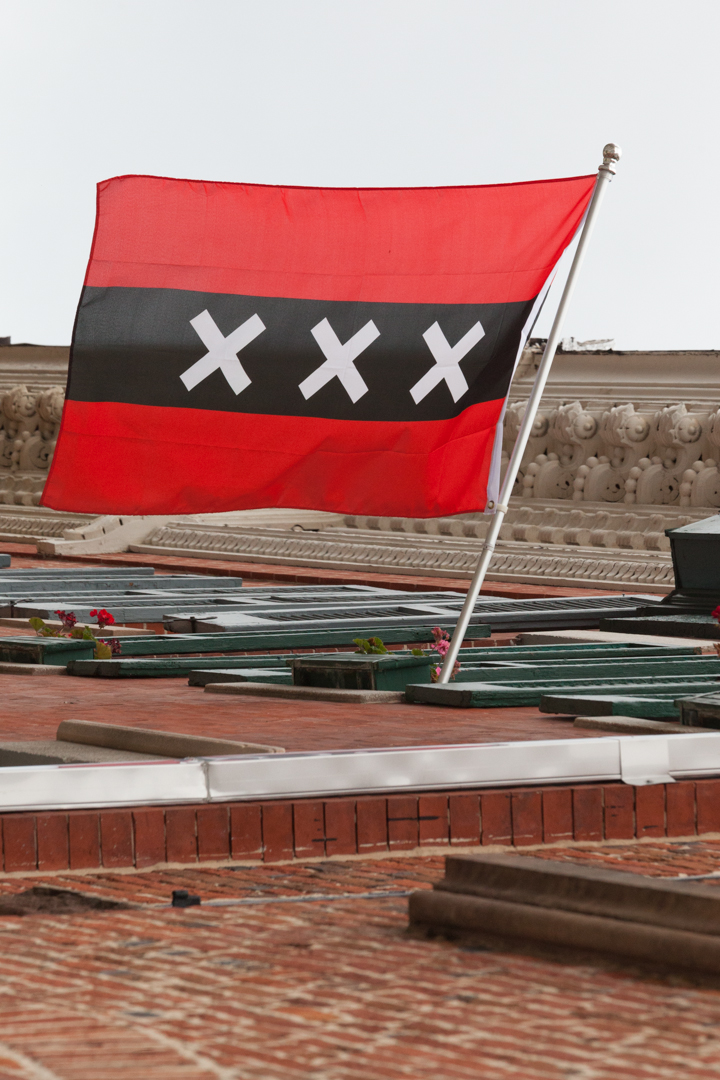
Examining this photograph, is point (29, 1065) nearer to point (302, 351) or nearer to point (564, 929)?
point (564, 929)

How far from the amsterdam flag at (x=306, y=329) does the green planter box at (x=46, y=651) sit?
291cm

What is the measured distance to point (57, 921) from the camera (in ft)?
12.5

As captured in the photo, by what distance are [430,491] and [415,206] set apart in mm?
1094

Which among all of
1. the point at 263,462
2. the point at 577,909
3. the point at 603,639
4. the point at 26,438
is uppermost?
the point at 26,438

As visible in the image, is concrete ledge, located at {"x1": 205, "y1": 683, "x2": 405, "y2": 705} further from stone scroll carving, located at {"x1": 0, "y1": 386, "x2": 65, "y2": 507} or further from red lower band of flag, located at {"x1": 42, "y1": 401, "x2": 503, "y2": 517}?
stone scroll carving, located at {"x1": 0, "y1": 386, "x2": 65, "y2": 507}

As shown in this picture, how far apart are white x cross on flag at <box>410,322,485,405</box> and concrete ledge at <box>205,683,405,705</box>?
5.35ft

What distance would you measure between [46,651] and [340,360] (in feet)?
11.6

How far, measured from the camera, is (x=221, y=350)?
6207mm

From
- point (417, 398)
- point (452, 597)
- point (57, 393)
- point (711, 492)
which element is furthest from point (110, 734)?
point (57, 393)

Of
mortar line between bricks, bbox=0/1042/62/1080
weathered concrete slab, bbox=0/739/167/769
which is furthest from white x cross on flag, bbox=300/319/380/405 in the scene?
mortar line between bricks, bbox=0/1042/62/1080

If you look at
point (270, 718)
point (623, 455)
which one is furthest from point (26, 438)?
point (270, 718)

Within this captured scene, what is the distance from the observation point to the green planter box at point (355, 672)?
293 inches

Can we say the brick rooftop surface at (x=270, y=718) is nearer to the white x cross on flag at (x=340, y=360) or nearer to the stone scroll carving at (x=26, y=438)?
the white x cross on flag at (x=340, y=360)

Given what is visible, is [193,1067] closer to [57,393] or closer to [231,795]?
[231,795]
